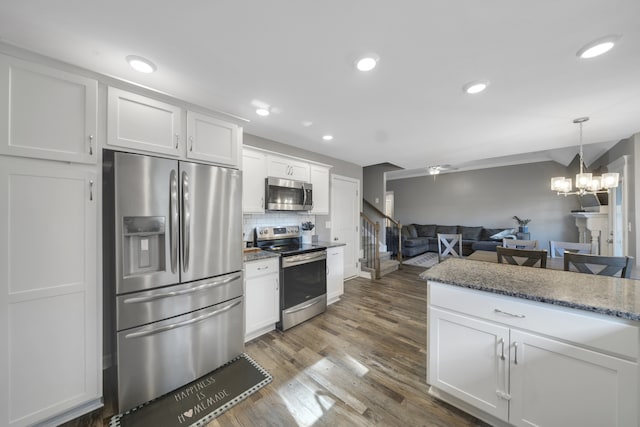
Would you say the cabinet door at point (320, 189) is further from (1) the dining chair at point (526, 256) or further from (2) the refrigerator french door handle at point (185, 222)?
(1) the dining chair at point (526, 256)

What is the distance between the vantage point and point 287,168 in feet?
10.4

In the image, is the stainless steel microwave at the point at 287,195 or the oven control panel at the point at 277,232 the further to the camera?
the oven control panel at the point at 277,232

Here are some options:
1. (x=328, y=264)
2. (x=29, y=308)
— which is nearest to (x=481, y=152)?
(x=328, y=264)

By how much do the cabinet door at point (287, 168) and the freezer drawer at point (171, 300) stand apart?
1499 mm

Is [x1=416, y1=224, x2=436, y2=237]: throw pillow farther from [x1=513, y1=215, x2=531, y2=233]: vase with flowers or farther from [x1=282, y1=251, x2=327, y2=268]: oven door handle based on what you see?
[x1=282, y1=251, x2=327, y2=268]: oven door handle

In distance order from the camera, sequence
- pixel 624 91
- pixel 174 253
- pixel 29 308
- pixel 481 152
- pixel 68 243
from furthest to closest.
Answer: pixel 481 152 < pixel 624 91 < pixel 174 253 < pixel 68 243 < pixel 29 308

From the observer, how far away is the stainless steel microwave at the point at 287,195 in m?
2.93

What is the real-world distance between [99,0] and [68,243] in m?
1.44

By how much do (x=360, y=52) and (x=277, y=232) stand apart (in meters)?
2.39

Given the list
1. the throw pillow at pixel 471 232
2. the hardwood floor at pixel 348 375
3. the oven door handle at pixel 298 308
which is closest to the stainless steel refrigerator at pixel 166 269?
the hardwood floor at pixel 348 375

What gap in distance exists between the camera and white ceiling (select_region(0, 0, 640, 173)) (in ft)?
3.84

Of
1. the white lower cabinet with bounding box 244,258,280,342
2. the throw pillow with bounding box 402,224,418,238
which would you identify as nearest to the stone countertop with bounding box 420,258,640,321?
the white lower cabinet with bounding box 244,258,280,342

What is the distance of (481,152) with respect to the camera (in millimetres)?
3977

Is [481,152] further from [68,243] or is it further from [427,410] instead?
[68,243]
